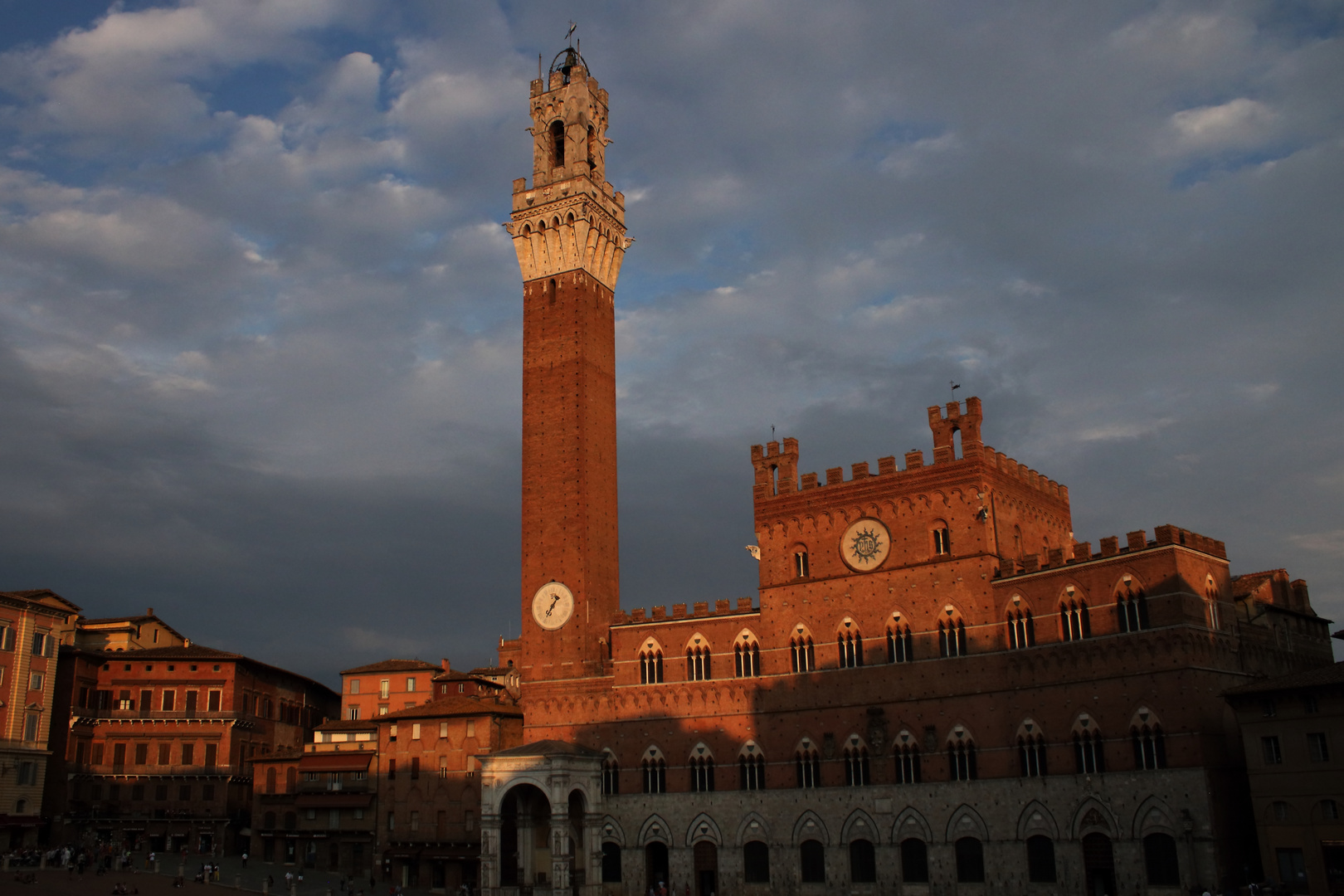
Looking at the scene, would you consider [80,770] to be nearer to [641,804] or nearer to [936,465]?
[641,804]

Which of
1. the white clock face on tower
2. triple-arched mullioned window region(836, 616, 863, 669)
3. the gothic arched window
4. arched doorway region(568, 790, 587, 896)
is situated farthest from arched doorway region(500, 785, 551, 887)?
the gothic arched window

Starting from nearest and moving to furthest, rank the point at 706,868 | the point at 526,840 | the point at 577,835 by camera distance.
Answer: the point at 706,868
the point at 526,840
the point at 577,835

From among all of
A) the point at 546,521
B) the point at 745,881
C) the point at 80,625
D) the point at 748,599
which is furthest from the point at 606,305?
the point at 80,625

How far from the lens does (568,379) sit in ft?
200

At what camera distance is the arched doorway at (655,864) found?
52.5 meters

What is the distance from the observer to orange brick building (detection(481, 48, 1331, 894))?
41781 millimetres

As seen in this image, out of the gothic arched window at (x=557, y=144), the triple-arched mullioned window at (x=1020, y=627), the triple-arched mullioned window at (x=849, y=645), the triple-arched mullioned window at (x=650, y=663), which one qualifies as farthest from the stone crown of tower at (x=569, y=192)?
the triple-arched mullioned window at (x=1020, y=627)

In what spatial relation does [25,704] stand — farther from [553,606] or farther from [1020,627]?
[1020,627]

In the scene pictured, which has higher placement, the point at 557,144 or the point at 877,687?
the point at 557,144

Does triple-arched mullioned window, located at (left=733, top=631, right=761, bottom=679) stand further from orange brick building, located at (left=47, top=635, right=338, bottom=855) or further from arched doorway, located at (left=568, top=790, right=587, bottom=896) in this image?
orange brick building, located at (left=47, top=635, right=338, bottom=855)

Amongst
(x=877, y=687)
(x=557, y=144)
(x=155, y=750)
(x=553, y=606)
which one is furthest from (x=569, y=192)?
(x=155, y=750)

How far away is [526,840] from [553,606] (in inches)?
462

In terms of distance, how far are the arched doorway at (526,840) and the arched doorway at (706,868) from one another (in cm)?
733

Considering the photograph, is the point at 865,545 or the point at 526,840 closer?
the point at 865,545
